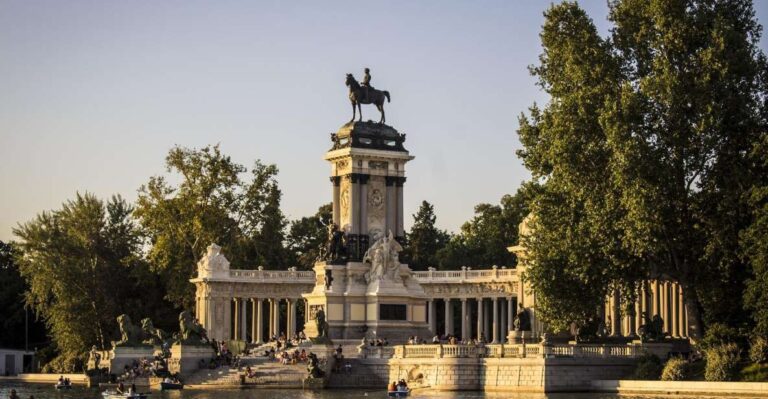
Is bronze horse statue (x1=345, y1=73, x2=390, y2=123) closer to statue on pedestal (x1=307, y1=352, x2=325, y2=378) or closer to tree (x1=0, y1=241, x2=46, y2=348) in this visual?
statue on pedestal (x1=307, y1=352, x2=325, y2=378)

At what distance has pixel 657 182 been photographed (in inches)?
2699

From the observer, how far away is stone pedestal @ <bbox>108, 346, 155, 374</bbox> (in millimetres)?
89562

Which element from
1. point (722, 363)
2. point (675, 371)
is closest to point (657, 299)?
point (675, 371)

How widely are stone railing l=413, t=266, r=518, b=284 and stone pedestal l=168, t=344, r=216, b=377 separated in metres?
24.1

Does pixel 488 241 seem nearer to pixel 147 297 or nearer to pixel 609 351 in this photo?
pixel 147 297

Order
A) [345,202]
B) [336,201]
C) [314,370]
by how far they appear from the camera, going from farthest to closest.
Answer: [336,201] < [345,202] < [314,370]

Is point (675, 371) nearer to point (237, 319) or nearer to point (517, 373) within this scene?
point (517, 373)

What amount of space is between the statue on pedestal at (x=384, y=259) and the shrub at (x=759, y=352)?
1007 inches

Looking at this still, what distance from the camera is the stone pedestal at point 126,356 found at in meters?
89.6

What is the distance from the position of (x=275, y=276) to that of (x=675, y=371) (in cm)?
4287

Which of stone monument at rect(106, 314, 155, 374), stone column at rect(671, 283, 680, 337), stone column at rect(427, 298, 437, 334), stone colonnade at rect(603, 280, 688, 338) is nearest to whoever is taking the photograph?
stone colonnade at rect(603, 280, 688, 338)

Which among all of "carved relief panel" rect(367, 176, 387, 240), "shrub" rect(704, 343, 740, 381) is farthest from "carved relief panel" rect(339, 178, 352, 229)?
"shrub" rect(704, 343, 740, 381)

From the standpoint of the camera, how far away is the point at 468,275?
106 m

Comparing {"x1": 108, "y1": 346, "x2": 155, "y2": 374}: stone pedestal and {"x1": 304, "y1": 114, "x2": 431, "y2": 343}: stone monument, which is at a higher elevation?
{"x1": 304, "y1": 114, "x2": 431, "y2": 343}: stone monument
